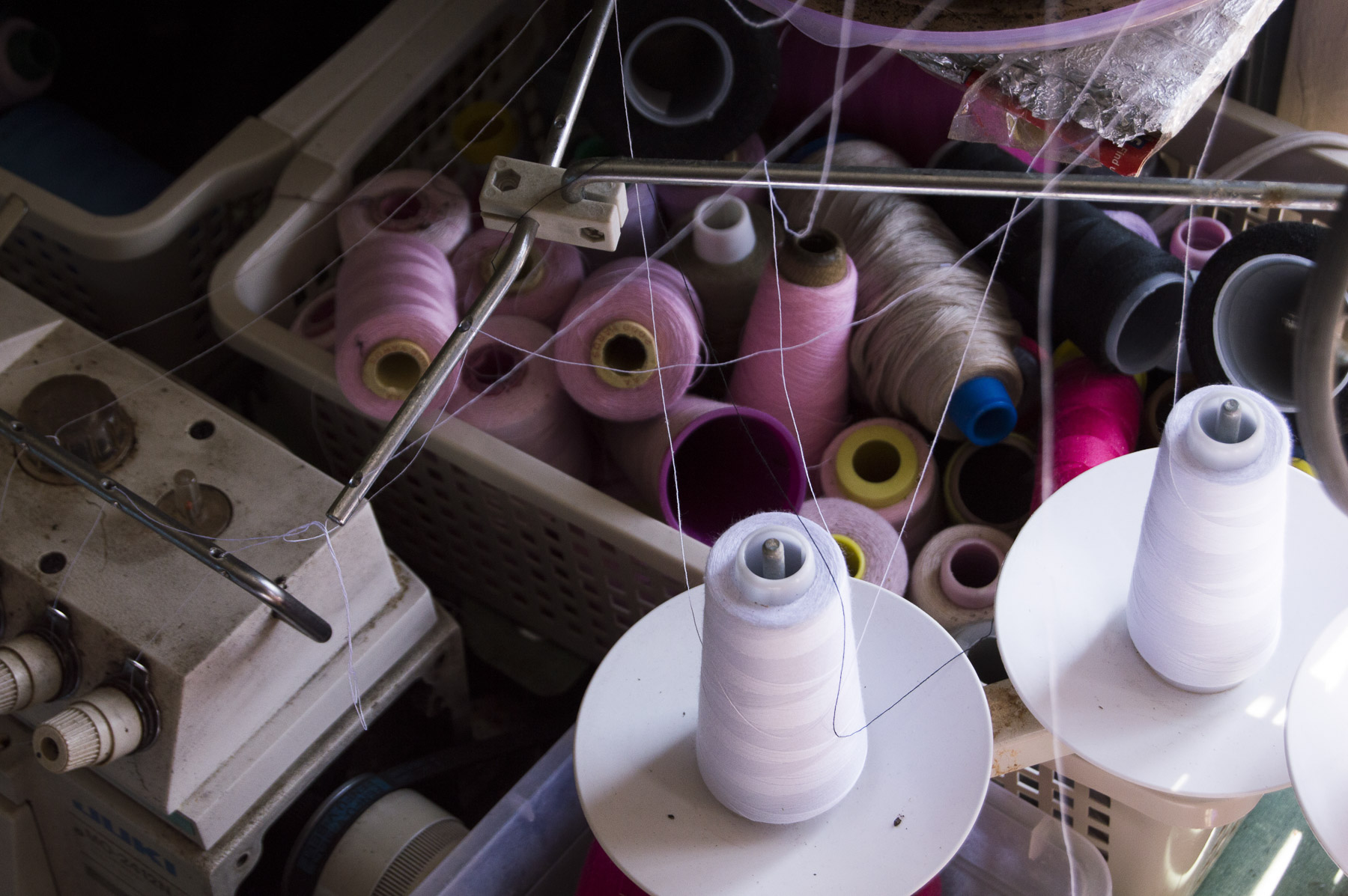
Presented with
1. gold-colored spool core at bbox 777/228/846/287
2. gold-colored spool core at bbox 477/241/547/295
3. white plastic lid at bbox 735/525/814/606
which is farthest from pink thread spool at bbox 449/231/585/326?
white plastic lid at bbox 735/525/814/606

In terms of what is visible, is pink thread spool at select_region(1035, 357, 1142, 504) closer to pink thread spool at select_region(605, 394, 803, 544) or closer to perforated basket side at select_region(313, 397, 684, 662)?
pink thread spool at select_region(605, 394, 803, 544)

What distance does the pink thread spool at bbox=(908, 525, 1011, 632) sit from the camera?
104cm

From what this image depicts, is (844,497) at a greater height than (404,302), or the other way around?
(404,302)

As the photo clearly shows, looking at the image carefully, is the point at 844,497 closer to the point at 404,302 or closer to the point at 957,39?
the point at 404,302

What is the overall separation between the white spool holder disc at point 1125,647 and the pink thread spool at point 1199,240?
44cm

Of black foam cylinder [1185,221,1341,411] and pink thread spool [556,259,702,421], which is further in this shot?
pink thread spool [556,259,702,421]

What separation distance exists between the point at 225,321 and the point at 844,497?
2.10ft

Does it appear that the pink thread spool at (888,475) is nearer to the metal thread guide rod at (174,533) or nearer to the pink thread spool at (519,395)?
the pink thread spool at (519,395)

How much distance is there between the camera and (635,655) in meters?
0.78

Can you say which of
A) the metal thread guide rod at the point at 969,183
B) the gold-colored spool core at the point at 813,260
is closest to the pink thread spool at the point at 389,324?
the gold-colored spool core at the point at 813,260

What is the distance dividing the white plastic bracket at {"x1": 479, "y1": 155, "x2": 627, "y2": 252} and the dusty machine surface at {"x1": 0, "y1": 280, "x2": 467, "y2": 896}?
0.35 meters

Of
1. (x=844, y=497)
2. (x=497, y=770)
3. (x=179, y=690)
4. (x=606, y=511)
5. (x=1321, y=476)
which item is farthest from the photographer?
(x=497, y=770)

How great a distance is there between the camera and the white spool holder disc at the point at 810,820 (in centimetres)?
69


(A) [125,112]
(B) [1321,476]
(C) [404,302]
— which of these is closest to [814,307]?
(C) [404,302]
